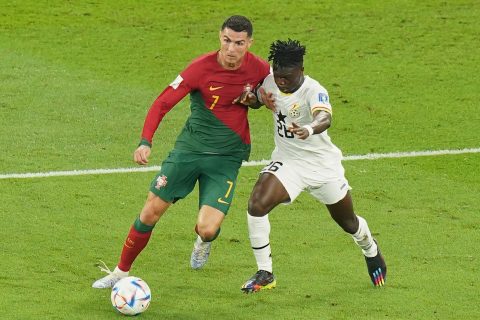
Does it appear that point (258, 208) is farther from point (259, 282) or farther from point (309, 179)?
point (259, 282)

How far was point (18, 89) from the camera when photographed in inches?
736

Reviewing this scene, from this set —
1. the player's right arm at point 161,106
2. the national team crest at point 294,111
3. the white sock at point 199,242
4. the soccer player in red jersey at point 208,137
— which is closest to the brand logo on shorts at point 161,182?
the soccer player in red jersey at point 208,137

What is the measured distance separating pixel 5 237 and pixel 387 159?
5.28 metres

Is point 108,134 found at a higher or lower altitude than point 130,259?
lower

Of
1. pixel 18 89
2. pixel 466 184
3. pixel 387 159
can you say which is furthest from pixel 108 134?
pixel 466 184

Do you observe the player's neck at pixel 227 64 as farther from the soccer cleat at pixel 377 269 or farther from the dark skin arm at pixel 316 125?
the soccer cleat at pixel 377 269

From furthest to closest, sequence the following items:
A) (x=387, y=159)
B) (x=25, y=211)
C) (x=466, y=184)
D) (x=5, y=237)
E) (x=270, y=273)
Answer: (x=387, y=159)
(x=466, y=184)
(x=25, y=211)
(x=5, y=237)
(x=270, y=273)

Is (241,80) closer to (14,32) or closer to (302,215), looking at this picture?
(302,215)

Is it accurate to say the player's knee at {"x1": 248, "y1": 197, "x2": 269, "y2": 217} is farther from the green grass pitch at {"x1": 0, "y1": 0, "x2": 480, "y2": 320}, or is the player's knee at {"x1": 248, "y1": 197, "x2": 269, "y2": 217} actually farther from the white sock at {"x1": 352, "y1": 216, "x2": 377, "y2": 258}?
the white sock at {"x1": 352, "y1": 216, "x2": 377, "y2": 258}

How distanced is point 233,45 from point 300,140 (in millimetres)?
1043

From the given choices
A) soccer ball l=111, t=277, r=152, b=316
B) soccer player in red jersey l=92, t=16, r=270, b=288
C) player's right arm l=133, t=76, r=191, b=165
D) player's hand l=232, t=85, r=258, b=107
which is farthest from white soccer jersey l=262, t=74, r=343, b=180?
soccer ball l=111, t=277, r=152, b=316

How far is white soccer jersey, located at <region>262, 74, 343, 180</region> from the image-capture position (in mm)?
11602

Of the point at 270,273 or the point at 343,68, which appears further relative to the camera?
the point at 343,68

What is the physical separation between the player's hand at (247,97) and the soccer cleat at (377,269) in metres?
1.80
